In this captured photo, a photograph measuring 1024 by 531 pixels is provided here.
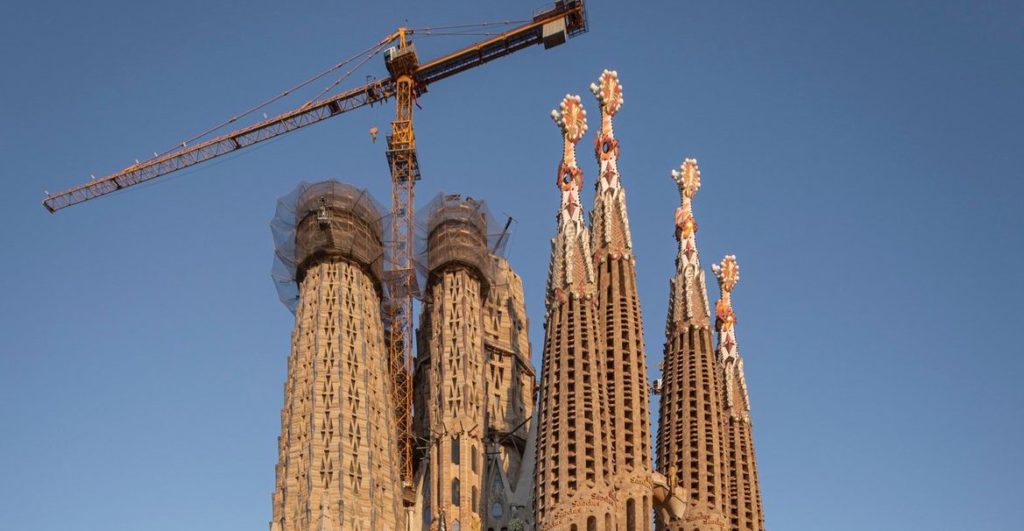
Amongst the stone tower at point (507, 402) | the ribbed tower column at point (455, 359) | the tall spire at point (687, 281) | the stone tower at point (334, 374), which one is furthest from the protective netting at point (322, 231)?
the tall spire at point (687, 281)

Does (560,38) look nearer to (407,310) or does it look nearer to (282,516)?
(407,310)

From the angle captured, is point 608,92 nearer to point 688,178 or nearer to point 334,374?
point 688,178

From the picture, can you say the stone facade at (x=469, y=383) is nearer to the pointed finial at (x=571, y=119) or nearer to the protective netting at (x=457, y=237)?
the protective netting at (x=457, y=237)

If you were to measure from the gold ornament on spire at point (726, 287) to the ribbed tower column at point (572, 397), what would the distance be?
31.8 feet

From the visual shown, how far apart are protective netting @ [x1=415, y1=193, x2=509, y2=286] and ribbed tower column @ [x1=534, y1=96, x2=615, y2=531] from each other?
9188mm

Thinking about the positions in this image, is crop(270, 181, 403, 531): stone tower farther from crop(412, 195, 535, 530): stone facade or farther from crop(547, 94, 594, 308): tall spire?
crop(547, 94, 594, 308): tall spire

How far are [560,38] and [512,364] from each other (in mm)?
16291

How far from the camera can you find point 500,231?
239ft

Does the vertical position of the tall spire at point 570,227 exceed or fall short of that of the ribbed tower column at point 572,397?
it exceeds it

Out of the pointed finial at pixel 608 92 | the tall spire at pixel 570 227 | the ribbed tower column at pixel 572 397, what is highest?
the pointed finial at pixel 608 92

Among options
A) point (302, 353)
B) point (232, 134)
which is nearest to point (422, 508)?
point (302, 353)

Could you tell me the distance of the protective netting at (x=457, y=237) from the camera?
2721 inches

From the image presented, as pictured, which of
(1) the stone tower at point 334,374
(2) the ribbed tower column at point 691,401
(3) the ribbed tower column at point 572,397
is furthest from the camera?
Answer: (2) the ribbed tower column at point 691,401

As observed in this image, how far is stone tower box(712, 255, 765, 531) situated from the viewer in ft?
196
